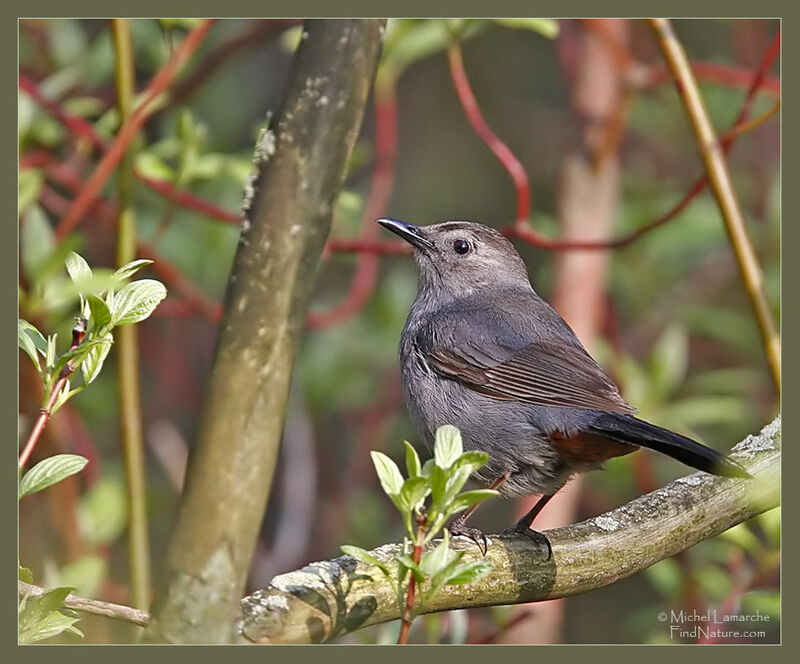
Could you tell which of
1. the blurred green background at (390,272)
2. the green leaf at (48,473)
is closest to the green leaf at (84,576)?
the blurred green background at (390,272)

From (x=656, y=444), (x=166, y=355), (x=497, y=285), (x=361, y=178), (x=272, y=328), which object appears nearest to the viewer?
(x=272, y=328)

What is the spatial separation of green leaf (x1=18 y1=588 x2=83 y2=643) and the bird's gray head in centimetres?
218

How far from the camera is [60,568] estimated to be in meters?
3.55

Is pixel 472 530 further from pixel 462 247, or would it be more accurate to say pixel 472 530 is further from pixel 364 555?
pixel 462 247

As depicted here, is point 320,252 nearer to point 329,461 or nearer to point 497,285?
point 497,285

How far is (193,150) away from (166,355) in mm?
1817

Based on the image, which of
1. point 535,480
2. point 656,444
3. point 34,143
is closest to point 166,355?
point 34,143

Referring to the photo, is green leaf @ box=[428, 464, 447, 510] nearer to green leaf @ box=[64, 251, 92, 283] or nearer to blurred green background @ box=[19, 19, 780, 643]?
green leaf @ box=[64, 251, 92, 283]

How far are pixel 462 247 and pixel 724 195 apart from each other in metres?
1.05

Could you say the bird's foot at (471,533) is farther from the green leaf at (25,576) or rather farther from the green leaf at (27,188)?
the green leaf at (27,188)

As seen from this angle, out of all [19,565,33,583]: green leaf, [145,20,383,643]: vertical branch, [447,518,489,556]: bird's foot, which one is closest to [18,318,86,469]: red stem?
[145,20,383,643]: vertical branch

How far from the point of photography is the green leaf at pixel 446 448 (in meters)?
1.88

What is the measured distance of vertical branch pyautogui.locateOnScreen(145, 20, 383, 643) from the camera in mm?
1873

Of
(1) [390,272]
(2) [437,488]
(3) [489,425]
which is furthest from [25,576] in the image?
(1) [390,272]
